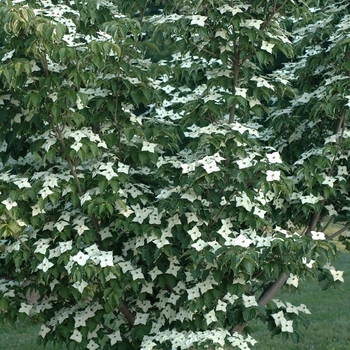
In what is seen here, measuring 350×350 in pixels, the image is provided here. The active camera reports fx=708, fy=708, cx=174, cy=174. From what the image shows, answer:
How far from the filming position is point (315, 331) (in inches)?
225

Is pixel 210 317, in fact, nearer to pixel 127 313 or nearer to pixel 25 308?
pixel 127 313

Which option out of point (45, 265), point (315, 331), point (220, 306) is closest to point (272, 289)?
point (220, 306)

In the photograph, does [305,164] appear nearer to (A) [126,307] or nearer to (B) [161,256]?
(B) [161,256]

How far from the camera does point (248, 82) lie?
3.38 meters

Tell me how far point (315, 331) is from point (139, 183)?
288cm

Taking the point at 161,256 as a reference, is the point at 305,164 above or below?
above

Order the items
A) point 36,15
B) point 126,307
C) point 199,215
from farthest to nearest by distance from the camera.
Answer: point 126,307
point 199,215
point 36,15

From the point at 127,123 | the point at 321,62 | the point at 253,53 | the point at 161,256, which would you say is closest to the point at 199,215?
the point at 161,256

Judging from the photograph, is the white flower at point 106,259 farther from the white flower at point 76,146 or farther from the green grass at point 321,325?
the green grass at point 321,325

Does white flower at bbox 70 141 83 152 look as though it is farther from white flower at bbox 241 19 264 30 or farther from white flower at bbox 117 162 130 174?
white flower at bbox 241 19 264 30

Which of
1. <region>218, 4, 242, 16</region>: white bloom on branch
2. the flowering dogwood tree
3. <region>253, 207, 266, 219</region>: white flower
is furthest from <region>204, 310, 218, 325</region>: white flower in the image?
<region>218, 4, 242, 16</region>: white bloom on branch

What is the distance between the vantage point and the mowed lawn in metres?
5.27

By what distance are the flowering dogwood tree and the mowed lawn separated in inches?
53.9

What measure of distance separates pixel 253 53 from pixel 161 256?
1.05 metres
